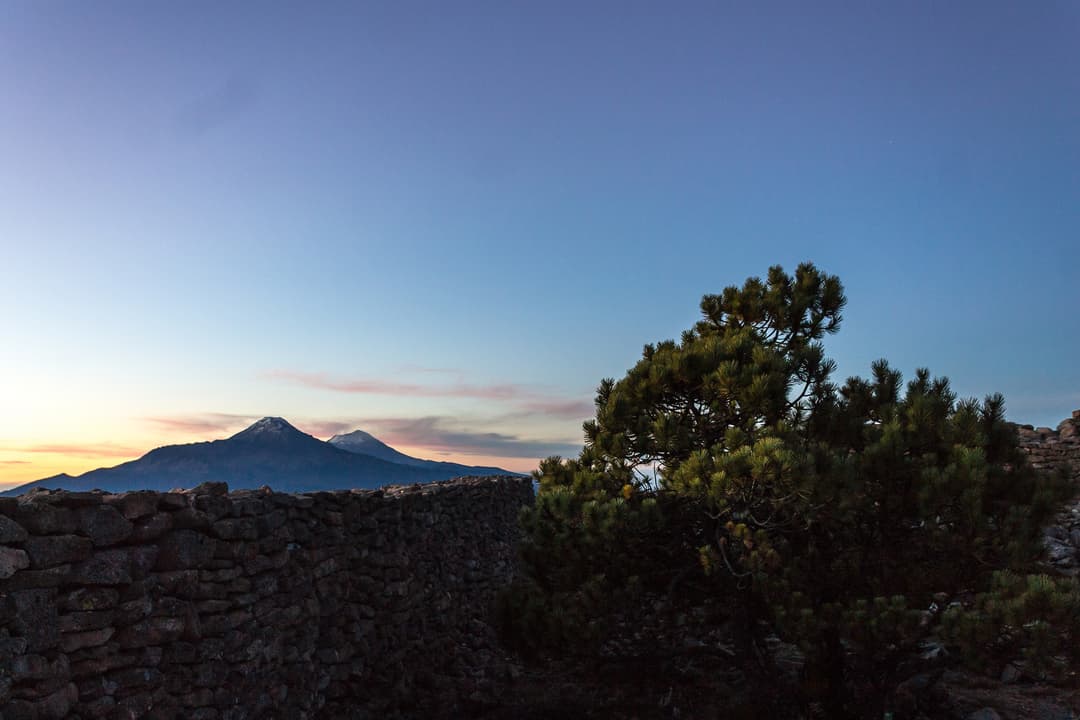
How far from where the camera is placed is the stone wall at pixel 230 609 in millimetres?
4789

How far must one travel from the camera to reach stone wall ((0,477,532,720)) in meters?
4.79

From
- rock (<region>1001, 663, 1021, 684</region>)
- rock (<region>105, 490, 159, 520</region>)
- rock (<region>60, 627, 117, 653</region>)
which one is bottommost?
rock (<region>1001, 663, 1021, 684</region>)

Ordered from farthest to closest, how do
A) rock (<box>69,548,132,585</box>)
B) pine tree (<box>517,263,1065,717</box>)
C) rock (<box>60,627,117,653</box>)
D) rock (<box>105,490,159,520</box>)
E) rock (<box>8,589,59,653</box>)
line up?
pine tree (<box>517,263,1065,717</box>), rock (<box>105,490,159,520</box>), rock (<box>69,548,132,585</box>), rock (<box>60,627,117,653</box>), rock (<box>8,589,59,653</box>)

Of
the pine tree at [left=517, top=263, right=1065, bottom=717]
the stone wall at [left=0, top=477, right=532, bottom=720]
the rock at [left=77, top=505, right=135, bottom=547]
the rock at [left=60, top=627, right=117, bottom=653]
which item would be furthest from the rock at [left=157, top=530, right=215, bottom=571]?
the pine tree at [left=517, top=263, right=1065, bottom=717]

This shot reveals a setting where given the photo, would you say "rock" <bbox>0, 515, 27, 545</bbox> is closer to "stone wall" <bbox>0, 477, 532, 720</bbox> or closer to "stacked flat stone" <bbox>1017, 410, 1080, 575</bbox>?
"stone wall" <bbox>0, 477, 532, 720</bbox>

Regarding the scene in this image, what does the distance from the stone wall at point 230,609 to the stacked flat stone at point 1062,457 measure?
44.5 ft

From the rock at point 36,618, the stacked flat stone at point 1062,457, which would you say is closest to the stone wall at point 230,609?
the rock at point 36,618

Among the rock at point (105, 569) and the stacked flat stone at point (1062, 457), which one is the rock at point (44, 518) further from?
the stacked flat stone at point (1062, 457)

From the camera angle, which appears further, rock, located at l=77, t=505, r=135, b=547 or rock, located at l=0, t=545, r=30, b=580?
rock, located at l=77, t=505, r=135, b=547

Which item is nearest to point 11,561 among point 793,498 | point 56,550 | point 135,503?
point 56,550

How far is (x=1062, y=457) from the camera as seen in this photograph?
18.6 meters

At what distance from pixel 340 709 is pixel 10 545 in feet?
13.9

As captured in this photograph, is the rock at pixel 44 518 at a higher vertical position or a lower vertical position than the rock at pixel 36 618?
higher

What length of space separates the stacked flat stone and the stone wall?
44.5 feet
